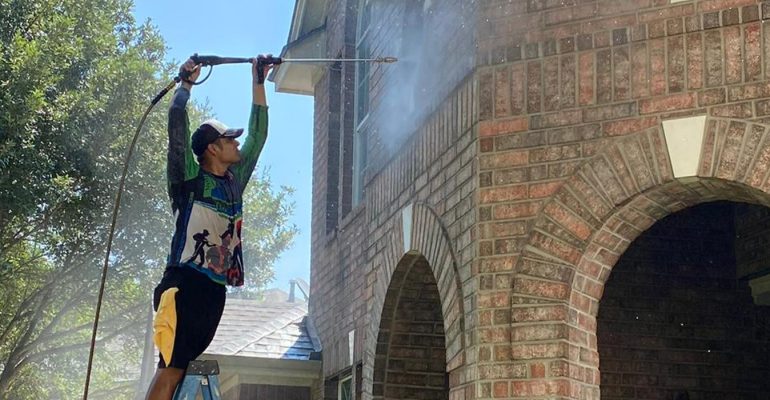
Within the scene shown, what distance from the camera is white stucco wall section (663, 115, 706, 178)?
16.9 feet

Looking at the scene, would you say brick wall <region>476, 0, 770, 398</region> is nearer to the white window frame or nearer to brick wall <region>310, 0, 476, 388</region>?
brick wall <region>310, 0, 476, 388</region>

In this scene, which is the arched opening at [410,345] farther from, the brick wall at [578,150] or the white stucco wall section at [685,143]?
the white stucco wall section at [685,143]

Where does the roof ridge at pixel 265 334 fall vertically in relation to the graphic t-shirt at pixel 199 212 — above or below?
above

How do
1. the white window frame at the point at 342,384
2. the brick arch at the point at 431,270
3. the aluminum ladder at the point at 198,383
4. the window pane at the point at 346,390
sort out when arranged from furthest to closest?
the window pane at the point at 346,390, the white window frame at the point at 342,384, the brick arch at the point at 431,270, the aluminum ladder at the point at 198,383

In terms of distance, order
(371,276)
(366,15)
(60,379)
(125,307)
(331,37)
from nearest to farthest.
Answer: (371,276) → (366,15) → (331,37) → (125,307) → (60,379)

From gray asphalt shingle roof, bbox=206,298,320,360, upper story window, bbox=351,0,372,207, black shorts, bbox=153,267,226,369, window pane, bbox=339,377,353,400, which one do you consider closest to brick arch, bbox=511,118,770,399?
black shorts, bbox=153,267,226,369

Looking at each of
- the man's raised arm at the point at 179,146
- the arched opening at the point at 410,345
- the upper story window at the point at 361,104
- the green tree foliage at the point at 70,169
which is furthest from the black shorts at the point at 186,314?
the green tree foliage at the point at 70,169

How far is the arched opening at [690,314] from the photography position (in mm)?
7418

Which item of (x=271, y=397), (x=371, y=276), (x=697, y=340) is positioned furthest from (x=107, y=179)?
(x=697, y=340)

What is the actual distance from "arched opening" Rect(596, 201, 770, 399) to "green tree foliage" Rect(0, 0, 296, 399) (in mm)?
10965

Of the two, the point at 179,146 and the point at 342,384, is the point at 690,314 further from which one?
the point at 179,146

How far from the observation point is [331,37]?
11711 millimetres

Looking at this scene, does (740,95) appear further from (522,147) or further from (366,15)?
(366,15)

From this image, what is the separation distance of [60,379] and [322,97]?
671 inches
